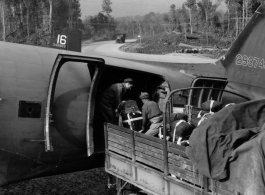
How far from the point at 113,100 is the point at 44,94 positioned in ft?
4.98

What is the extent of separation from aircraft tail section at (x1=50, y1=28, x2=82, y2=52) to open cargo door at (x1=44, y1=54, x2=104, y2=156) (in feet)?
7.46

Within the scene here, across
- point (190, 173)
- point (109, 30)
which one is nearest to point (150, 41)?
point (109, 30)

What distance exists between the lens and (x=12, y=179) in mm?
6195

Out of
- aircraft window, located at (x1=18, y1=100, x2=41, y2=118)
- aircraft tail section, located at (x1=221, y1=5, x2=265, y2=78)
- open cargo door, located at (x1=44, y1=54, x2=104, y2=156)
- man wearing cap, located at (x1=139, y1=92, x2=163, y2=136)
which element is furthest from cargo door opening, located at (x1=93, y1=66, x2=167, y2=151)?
aircraft tail section, located at (x1=221, y1=5, x2=265, y2=78)

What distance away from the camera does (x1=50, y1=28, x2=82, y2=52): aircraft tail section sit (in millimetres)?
9066

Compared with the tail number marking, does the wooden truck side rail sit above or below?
below

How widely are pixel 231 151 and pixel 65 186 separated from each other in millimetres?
5745

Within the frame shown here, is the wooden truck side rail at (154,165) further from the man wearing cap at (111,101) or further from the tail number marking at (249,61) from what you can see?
the tail number marking at (249,61)

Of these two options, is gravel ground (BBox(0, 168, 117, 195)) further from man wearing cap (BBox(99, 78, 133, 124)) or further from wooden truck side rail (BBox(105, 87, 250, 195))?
wooden truck side rail (BBox(105, 87, 250, 195))

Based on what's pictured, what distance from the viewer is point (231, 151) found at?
13.7 feet

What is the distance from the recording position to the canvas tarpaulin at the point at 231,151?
12.8 ft

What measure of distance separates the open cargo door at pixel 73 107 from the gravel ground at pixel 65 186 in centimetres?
223

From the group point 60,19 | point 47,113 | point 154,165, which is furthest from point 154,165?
point 60,19

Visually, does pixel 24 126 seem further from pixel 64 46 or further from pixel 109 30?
pixel 109 30
